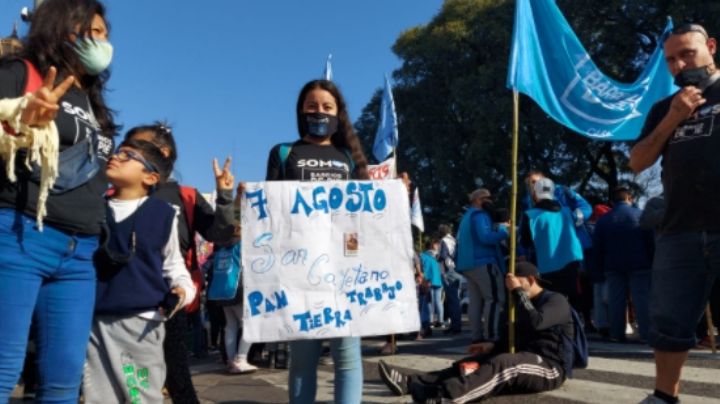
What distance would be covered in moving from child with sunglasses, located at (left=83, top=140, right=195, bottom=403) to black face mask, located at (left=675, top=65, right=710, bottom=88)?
2.57 meters

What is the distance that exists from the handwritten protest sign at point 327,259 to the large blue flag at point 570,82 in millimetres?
2444

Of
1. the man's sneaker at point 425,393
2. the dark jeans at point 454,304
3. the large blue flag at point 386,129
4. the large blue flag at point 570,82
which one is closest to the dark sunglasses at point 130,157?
the man's sneaker at point 425,393

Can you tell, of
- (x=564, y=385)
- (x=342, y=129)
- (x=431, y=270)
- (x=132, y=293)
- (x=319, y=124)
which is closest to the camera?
(x=132, y=293)

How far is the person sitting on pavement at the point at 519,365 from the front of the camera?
436 cm

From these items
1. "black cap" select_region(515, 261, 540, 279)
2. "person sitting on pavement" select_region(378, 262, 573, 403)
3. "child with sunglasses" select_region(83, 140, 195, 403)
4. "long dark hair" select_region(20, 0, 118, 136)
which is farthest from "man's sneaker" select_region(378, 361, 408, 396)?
"long dark hair" select_region(20, 0, 118, 136)

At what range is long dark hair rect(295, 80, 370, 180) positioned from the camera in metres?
3.75

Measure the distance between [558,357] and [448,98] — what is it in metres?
23.8

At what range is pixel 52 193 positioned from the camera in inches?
93.1

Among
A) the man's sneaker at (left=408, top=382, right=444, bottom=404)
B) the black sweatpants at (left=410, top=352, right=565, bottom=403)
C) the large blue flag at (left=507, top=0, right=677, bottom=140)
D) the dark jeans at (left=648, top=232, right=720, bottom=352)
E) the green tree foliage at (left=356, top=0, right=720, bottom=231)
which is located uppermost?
the green tree foliage at (left=356, top=0, right=720, bottom=231)

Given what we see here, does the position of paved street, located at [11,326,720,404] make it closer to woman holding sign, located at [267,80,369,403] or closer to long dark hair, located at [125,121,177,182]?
woman holding sign, located at [267,80,369,403]

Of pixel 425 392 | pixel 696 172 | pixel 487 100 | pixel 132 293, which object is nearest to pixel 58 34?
pixel 132 293

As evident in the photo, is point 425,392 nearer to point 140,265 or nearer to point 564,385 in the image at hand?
point 564,385

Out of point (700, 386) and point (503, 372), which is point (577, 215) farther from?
point (503, 372)

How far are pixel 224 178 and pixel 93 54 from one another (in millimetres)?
966
